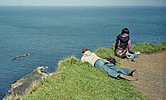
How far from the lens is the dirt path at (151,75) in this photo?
7.03 m

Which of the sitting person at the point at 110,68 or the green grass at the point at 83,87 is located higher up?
the sitting person at the point at 110,68

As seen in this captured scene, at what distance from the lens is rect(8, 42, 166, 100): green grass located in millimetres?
6523

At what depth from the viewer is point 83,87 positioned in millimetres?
7293

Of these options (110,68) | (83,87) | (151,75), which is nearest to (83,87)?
(83,87)

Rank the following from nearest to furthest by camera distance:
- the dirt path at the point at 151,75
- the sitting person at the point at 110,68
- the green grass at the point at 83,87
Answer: the green grass at the point at 83,87 < the dirt path at the point at 151,75 < the sitting person at the point at 110,68

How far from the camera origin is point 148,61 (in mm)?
11828

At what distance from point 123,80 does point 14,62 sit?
2982 centimetres

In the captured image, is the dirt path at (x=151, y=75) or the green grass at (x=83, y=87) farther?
the dirt path at (x=151, y=75)

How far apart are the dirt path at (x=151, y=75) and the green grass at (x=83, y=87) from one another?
1.89ft

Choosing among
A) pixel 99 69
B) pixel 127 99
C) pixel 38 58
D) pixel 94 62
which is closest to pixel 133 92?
pixel 127 99

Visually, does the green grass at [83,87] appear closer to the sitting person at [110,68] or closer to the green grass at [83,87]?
the green grass at [83,87]

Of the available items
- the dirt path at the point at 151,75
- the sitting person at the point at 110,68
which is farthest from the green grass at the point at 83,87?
the dirt path at the point at 151,75

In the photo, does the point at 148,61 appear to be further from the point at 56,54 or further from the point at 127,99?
the point at 56,54

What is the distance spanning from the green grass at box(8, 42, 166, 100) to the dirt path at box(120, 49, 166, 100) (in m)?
0.58
